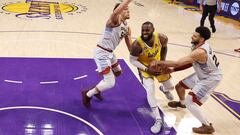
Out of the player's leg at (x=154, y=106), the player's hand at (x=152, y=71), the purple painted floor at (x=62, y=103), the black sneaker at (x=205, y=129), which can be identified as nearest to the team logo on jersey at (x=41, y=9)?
the purple painted floor at (x=62, y=103)

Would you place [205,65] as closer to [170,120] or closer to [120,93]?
[170,120]

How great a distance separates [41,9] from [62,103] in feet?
29.0

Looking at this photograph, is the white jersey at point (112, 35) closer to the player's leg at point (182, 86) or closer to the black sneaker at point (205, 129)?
the player's leg at point (182, 86)

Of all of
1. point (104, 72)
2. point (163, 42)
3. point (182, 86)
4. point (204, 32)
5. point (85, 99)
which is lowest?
point (85, 99)

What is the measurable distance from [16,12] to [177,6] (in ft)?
28.0

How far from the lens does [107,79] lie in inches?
217

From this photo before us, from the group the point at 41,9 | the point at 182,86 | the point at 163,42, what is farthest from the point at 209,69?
the point at 41,9

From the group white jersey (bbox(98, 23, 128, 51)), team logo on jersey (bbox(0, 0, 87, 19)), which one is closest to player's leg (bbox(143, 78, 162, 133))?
white jersey (bbox(98, 23, 128, 51))

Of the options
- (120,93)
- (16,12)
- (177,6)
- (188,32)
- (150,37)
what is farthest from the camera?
(177,6)

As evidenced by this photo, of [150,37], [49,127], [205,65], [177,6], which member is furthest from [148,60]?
[177,6]

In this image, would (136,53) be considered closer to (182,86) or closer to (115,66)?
(115,66)

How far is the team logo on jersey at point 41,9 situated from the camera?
12774 millimetres

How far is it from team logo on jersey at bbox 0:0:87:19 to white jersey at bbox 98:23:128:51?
24.5 ft

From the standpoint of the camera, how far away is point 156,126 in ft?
17.0
